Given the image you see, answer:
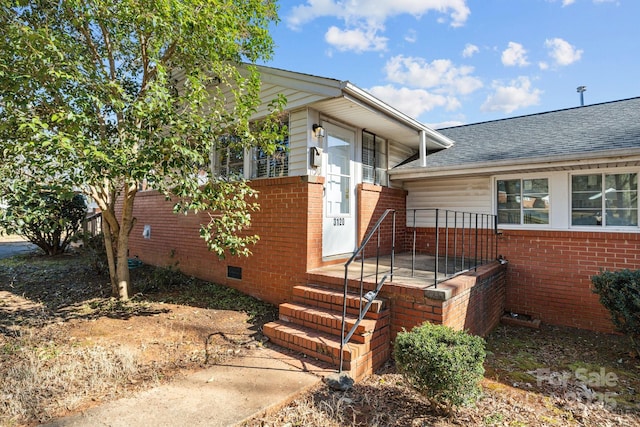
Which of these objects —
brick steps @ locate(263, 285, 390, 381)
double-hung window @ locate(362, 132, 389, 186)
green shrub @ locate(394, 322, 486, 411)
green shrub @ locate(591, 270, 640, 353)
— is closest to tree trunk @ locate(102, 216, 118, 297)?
brick steps @ locate(263, 285, 390, 381)

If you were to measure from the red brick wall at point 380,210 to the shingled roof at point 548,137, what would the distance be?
768 mm

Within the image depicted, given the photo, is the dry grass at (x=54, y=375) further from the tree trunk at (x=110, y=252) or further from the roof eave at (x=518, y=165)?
the roof eave at (x=518, y=165)

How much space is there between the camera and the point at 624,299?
4.51m

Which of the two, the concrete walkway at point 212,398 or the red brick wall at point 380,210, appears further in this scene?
the red brick wall at point 380,210

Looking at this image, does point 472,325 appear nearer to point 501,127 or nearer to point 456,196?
point 456,196

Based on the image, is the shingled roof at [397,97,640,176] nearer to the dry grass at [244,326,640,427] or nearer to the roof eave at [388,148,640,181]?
the roof eave at [388,148,640,181]

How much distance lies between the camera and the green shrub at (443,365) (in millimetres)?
2770

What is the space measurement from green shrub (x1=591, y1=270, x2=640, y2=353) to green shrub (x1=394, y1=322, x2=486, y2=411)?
3058mm

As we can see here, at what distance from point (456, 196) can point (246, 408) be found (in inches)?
247

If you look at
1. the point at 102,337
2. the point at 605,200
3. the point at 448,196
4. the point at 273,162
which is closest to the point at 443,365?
the point at 102,337

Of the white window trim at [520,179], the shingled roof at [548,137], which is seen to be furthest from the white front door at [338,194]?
the white window trim at [520,179]

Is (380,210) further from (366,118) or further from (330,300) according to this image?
(330,300)

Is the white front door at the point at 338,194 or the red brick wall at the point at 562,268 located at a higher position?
the white front door at the point at 338,194

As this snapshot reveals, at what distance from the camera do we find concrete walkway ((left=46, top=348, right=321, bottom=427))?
255 centimetres
